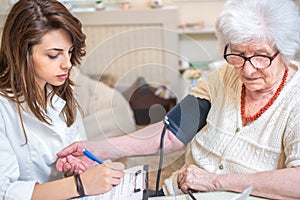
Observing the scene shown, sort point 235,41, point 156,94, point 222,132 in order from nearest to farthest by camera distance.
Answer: point 235,41 < point 222,132 < point 156,94

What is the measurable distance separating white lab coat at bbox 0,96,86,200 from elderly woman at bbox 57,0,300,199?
5cm

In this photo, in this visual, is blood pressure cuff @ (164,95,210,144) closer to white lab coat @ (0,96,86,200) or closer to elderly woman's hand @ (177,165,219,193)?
elderly woman's hand @ (177,165,219,193)

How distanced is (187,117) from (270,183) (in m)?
0.33

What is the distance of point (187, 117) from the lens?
3.99 ft

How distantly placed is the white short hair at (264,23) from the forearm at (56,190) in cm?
60

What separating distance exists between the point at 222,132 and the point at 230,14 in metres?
0.37

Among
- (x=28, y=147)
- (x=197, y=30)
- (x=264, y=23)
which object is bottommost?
(x=197, y=30)

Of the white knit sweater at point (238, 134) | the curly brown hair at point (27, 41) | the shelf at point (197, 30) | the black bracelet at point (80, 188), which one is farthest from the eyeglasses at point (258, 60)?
the shelf at point (197, 30)

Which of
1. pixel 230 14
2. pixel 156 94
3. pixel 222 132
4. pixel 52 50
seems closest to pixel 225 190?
pixel 222 132

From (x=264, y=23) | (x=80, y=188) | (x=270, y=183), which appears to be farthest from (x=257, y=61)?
(x=80, y=188)

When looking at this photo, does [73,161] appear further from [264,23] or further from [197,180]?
[264,23]

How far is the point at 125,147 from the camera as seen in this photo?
124cm

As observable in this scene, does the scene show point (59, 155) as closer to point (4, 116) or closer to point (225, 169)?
point (4, 116)

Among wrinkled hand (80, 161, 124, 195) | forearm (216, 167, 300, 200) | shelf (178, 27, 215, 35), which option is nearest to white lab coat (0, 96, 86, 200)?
wrinkled hand (80, 161, 124, 195)
